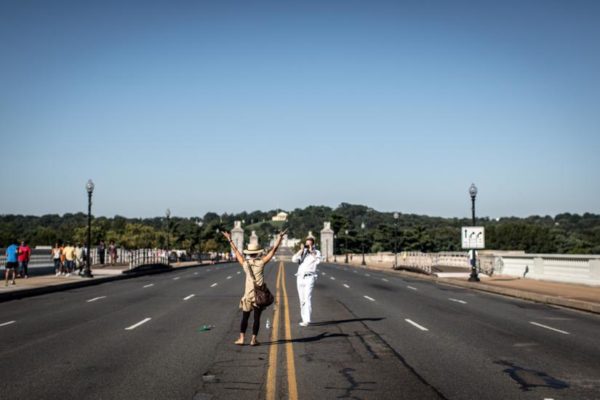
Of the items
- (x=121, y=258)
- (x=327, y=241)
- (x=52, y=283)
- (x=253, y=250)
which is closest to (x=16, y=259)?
(x=52, y=283)

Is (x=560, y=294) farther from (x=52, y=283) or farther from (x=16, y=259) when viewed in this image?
(x=16, y=259)

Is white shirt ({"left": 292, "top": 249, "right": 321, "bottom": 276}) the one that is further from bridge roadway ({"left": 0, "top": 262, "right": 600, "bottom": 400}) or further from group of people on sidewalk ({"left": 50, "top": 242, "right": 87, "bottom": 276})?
group of people on sidewalk ({"left": 50, "top": 242, "right": 87, "bottom": 276})

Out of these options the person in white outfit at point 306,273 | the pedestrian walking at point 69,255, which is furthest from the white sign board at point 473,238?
the person in white outfit at point 306,273

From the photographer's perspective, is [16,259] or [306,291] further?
[16,259]

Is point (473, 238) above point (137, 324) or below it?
above

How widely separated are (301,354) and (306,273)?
404 cm

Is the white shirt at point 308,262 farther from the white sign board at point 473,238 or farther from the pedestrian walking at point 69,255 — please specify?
the pedestrian walking at point 69,255

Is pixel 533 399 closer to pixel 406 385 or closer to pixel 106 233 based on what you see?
pixel 406 385

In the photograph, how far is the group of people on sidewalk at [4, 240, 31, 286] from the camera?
2819 cm

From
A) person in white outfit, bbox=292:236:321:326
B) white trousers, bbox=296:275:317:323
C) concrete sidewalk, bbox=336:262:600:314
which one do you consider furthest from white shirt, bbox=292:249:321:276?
concrete sidewalk, bbox=336:262:600:314

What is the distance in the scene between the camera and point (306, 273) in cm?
1495

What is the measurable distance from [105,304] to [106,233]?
159980 mm

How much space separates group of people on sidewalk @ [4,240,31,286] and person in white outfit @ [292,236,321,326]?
59.8 ft

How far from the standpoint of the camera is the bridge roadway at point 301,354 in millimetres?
8344
